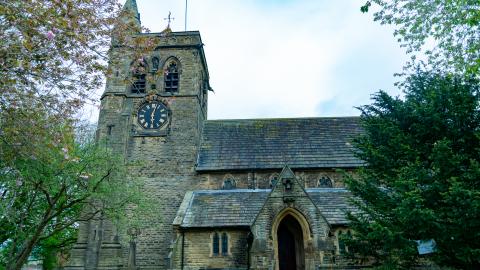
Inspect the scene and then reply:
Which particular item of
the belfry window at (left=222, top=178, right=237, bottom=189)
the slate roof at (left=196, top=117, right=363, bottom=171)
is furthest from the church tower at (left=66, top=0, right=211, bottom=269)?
the belfry window at (left=222, top=178, right=237, bottom=189)

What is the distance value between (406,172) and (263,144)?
13192 millimetres

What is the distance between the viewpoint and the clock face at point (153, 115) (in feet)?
80.7

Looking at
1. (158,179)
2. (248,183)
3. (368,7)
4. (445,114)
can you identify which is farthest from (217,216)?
(368,7)

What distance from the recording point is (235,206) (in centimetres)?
2022

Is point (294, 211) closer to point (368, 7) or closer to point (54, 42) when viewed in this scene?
point (368, 7)

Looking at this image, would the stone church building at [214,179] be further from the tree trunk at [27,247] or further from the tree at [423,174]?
the tree trunk at [27,247]

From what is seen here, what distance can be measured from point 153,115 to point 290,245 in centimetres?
1189

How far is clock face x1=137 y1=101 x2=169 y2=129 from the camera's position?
24609 millimetres

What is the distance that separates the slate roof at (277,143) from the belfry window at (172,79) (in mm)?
3395

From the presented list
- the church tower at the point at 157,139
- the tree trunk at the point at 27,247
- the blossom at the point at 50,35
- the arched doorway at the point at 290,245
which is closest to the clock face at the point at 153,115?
the church tower at the point at 157,139

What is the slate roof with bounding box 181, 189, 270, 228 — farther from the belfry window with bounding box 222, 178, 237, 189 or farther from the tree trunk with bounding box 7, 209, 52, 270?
the tree trunk with bounding box 7, 209, 52, 270

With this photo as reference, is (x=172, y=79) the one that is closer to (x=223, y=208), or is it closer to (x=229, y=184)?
(x=229, y=184)

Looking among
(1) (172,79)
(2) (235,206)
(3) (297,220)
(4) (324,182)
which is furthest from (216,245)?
(1) (172,79)

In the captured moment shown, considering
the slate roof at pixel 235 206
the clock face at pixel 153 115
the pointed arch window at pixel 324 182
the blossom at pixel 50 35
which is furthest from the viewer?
the clock face at pixel 153 115
